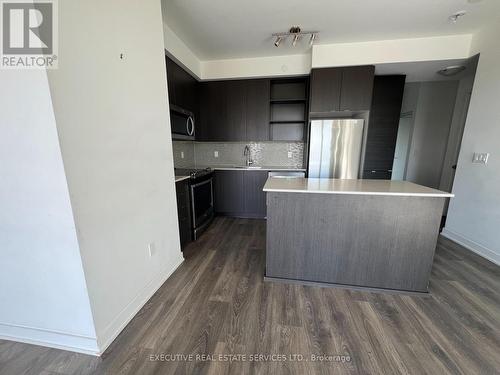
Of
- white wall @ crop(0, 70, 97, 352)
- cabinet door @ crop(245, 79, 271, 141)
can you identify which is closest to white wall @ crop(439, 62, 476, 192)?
cabinet door @ crop(245, 79, 271, 141)

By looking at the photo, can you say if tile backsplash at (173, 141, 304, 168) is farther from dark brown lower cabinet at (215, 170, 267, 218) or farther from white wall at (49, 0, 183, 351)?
white wall at (49, 0, 183, 351)

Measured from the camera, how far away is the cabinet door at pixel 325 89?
302 centimetres

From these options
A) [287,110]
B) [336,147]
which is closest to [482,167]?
[336,147]

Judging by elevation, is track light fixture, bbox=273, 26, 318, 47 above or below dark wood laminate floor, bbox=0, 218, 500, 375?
above

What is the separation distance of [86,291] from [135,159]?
0.90 metres

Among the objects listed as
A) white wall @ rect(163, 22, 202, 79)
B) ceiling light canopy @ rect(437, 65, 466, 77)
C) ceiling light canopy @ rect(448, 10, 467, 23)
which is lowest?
ceiling light canopy @ rect(437, 65, 466, 77)

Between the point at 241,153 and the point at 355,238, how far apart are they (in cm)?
271

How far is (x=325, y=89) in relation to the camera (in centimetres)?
306

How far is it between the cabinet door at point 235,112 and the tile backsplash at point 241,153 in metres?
0.31

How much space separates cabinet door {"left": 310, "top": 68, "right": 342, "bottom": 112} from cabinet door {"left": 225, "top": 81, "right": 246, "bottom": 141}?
3.85ft

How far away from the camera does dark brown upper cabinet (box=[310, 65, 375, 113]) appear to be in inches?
117

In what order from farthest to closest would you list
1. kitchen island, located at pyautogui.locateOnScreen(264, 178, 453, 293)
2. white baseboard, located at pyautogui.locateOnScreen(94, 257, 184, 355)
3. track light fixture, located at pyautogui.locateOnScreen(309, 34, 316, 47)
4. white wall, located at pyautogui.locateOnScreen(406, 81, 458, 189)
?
white wall, located at pyautogui.locateOnScreen(406, 81, 458, 189)
track light fixture, located at pyautogui.locateOnScreen(309, 34, 316, 47)
kitchen island, located at pyautogui.locateOnScreen(264, 178, 453, 293)
white baseboard, located at pyautogui.locateOnScreen(94, 257, 184, 355)

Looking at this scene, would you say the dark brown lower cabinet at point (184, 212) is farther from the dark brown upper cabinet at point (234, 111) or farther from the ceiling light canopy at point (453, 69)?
the ceiling light canopy at point (453, 69)

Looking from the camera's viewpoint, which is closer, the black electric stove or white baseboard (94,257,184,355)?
white baseboard (94,257,184,355)
